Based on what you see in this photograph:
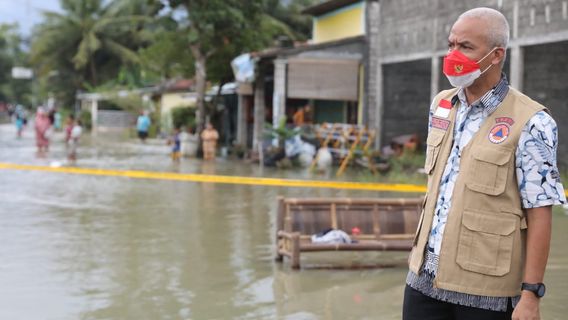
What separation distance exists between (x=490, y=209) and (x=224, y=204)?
31.7 feet

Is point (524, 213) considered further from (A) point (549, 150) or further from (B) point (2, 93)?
(B) point (2, 93)

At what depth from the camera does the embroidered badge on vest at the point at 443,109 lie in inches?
114

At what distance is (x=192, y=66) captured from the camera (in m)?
27.0

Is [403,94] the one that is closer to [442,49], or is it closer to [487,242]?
[442,49]

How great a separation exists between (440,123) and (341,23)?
20.2 meters

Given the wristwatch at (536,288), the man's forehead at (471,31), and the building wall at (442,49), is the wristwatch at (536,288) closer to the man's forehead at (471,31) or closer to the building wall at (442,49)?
the man's forehead at (471,31)

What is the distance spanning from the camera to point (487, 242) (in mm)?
2639

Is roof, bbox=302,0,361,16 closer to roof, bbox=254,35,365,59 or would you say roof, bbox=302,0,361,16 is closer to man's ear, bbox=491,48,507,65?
roof, bbox=254,35,365,59

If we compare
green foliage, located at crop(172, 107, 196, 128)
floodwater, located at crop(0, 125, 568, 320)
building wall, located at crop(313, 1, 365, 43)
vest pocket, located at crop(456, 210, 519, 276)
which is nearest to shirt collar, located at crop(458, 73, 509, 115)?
vest pocket, located at crop(456, 210, 519, 276)

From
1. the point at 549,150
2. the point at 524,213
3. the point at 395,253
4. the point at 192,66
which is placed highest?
the point at 192,66

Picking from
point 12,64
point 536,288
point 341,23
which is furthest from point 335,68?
point 12,64

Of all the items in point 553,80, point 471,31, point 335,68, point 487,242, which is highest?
Result: point 335,68

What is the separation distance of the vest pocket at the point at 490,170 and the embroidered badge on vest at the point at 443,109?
0.28 metres

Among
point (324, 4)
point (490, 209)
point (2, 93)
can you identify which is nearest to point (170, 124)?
point (324, 4)
